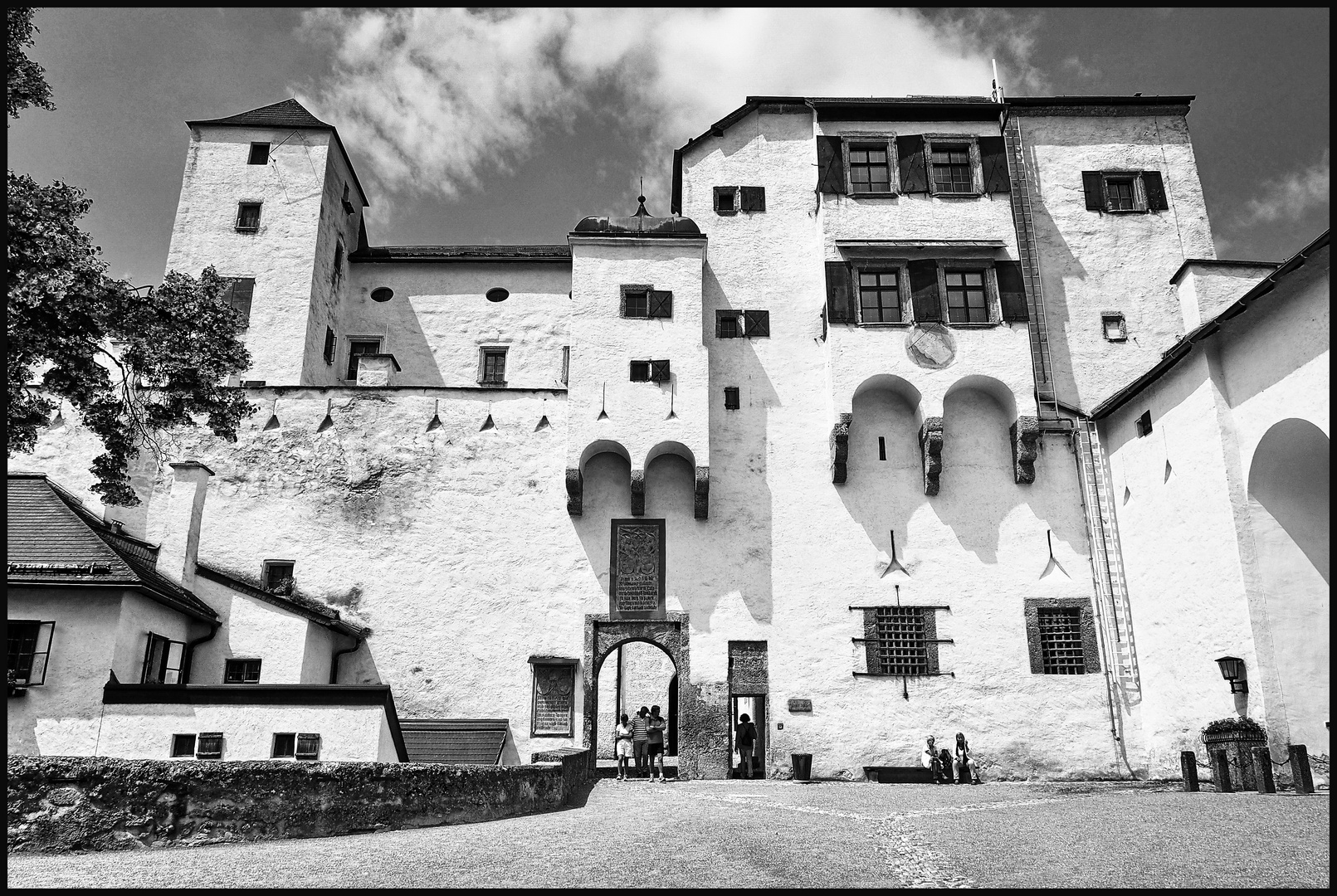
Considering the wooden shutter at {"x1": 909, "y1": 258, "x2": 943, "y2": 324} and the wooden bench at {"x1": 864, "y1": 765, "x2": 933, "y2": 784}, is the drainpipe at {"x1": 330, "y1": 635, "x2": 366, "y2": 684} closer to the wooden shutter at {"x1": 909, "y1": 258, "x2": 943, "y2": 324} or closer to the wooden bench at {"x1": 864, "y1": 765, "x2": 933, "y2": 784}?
the wooden bench at {"x1": 864, "y1": 765, "x2": 933, "y2": 784}

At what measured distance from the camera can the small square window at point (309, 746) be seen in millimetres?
16312

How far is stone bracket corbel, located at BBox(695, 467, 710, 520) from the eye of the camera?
23703mm

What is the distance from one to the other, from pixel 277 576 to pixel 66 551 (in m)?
6.72

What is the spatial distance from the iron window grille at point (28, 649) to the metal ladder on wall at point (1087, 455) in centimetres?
2057

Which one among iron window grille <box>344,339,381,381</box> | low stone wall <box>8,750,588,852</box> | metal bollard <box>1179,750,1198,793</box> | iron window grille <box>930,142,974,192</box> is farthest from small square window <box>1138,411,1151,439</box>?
iron window grille <box>344,339,381,381</box>

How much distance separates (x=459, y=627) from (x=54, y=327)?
13061 millimetres

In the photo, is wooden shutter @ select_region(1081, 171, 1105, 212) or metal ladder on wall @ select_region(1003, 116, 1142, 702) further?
wooden shutter @ select_region(1081, 171, 1105, 212)

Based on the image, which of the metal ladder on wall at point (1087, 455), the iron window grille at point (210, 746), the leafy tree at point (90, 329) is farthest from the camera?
the metal ladder on wall at point (1087, 455)

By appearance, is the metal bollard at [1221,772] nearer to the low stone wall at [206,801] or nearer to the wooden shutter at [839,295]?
the wooden shutter at [839,295]

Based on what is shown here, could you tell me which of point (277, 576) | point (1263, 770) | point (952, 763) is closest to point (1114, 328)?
point (952, 763)

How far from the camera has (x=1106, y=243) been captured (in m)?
26.8

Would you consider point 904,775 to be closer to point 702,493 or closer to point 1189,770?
point 1189,770

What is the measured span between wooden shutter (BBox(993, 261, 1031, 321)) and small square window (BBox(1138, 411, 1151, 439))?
12.4 feet

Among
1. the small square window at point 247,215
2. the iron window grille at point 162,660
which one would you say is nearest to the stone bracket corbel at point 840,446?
the iron window grille at point 162,660
